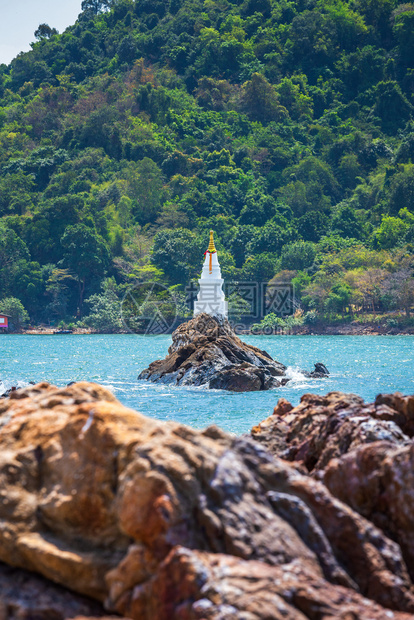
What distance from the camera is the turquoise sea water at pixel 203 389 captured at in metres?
24.2

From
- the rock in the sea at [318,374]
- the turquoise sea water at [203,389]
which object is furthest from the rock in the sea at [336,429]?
the rock in the sea at [318,374]

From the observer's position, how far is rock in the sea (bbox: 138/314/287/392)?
3042 centimetres

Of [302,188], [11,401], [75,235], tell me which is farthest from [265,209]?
[11,401]

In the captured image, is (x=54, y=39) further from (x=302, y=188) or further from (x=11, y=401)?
(x=11, y=401)

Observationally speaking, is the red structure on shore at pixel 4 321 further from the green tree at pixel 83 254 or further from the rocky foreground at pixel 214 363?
the rocky foreground at pixel 214 363

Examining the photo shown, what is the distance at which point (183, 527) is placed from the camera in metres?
4.77

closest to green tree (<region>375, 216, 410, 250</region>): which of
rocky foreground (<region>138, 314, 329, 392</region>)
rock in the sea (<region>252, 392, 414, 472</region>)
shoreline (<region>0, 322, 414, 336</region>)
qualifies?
shoreline (<region>0, 322, 414, 336</region>)

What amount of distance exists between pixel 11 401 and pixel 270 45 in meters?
168

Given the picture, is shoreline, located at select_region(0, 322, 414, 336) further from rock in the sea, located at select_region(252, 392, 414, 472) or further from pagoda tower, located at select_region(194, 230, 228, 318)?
rock in the sea, located at select_region(252, 392, 414, 472)

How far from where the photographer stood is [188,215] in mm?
120750

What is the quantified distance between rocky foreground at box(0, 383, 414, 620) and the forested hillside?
86.4 meters

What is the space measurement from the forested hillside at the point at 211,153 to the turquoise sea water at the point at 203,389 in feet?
97.3

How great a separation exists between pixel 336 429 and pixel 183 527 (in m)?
2.98

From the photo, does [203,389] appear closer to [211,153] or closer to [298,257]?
[298,257]
